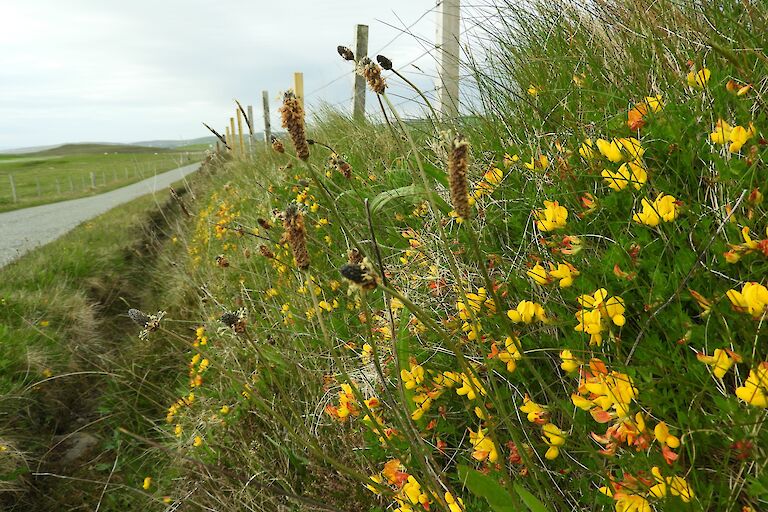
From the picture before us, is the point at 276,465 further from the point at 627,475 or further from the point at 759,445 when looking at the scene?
the point at 759,445

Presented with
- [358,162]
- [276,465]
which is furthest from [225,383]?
[358,162]

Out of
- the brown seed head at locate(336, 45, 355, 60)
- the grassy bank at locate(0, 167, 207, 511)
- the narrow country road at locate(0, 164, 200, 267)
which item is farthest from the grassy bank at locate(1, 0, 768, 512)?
the narrow country road at locate(0, 164, 200, 267)

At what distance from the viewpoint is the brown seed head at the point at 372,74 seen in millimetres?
1126

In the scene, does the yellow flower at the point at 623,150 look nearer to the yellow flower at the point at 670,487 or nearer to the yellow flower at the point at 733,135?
the yellow flower at the point at 733,135

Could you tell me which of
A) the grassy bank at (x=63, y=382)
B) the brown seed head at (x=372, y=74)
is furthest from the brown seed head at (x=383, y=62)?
the grassy bank at (x=63, y=382)

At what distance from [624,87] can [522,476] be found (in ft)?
4.56

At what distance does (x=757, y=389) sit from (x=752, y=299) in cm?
18

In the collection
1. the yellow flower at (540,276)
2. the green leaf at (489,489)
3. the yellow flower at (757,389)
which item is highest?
the yellow flower at (540,276)

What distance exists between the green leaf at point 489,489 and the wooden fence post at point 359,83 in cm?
459

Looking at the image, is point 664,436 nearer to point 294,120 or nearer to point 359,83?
point 294,120

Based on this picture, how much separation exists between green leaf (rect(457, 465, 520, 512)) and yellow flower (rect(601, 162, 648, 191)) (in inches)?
31.5

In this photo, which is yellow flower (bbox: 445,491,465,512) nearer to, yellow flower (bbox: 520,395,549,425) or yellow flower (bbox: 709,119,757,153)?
yellow flower (bbox: 520,395,549,425)

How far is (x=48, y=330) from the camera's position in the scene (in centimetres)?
462

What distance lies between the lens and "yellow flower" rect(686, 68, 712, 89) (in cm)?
140
